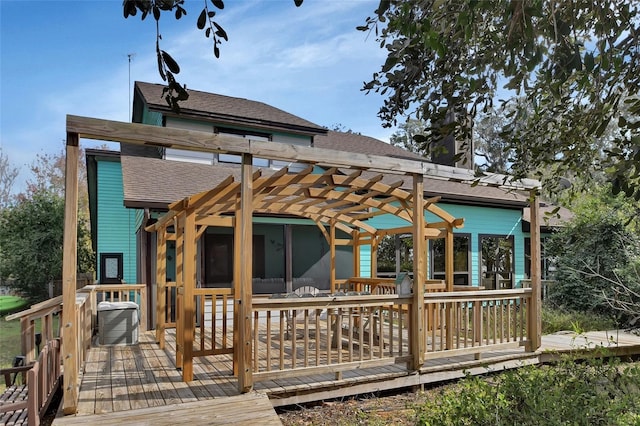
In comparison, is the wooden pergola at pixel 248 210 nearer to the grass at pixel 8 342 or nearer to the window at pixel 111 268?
the window at pixel 111 268

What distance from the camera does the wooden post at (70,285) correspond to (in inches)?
174

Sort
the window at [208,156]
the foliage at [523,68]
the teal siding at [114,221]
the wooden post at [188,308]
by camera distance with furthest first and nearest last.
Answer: the window at [208,156], the teal siding at [114,221], the wooden post at [188,308], the foliage at [523,68]

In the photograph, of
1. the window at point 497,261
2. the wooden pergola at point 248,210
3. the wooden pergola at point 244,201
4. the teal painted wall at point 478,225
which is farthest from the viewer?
the window at point 497,261

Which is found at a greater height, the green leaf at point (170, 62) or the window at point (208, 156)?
the window at point (208, 156)

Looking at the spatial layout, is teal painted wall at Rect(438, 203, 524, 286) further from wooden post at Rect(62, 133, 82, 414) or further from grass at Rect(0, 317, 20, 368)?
grass at Rect(0, 317, 20, 368)

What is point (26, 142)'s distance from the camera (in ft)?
107

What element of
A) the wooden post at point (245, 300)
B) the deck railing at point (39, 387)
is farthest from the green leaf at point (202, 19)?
the deck railing at point (39, 387)

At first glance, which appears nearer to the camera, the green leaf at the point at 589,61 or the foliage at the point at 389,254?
the green leaf at the point at 589,61

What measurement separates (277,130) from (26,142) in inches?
1051

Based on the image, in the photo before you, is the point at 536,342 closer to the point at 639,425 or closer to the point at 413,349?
the point at 413,349

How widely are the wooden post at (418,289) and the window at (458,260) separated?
789cm

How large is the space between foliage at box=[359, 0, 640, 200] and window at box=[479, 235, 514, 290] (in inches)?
459

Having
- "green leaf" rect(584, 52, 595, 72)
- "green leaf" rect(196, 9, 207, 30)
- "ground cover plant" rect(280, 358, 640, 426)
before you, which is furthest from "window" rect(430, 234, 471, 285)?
"green leaf" rect(196, 9, 207, 30)

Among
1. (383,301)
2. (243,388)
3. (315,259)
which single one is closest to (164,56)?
(243,388)
